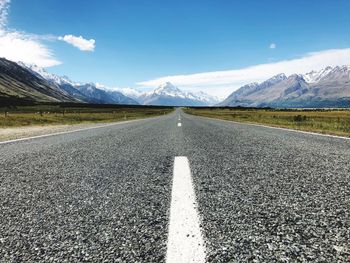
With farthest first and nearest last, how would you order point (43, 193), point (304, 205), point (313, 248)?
point (43, 193) → point (304, 205) → point (313, 248)

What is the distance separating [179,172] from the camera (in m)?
4.73

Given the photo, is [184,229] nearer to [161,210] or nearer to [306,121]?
[161,210]

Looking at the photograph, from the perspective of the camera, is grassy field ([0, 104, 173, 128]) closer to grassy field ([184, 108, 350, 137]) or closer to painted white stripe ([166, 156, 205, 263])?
grassy field ([184, 108, 350, 137])

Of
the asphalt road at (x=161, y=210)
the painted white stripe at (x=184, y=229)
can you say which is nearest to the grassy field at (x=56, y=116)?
the asphalt road at (x=161, y=210)

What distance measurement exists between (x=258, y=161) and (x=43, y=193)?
3.60 m

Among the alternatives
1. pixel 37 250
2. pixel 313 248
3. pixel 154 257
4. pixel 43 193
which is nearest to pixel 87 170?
pixel 43 193

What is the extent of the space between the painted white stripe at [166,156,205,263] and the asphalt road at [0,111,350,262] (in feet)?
0.20

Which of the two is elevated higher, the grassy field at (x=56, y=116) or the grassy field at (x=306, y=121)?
the grassy field at (x=306, y=121)

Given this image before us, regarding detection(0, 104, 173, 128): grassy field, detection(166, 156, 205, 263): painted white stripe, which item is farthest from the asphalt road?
detection(0, 104, 173, 128): grassy field

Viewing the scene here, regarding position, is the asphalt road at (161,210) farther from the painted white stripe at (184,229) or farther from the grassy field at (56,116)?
the grassy field at (56,116)

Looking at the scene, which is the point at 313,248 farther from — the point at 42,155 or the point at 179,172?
the point at 42,155

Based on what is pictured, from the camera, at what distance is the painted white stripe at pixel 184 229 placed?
2033 millimetres

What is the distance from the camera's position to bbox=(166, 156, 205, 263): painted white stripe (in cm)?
203

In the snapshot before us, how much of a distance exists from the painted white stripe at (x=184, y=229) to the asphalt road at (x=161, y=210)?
0.20ft
